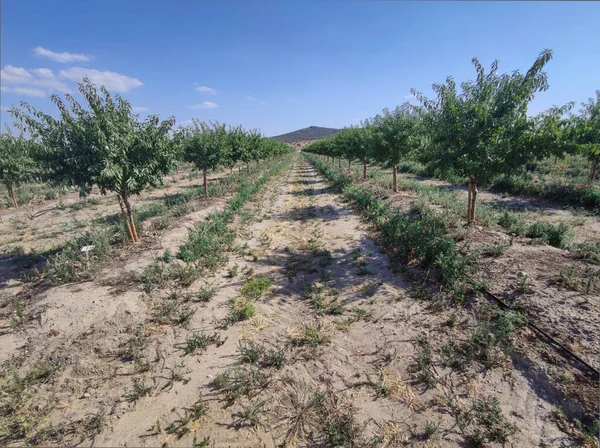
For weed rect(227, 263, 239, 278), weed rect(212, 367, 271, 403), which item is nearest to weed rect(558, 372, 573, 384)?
weed rect(212, 367, 271, 403)

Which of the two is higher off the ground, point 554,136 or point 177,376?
point 554,136

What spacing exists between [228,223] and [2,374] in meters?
7.77

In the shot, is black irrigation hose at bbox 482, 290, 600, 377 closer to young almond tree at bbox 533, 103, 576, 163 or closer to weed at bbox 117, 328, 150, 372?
young almond tree at bbox 533, 103, 576, 163

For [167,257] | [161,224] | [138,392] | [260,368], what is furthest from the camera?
[161,224]

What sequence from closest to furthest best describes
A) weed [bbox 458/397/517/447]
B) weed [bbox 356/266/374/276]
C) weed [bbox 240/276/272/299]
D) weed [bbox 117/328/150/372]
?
weed [bbox 458/397/517/447], weed [bbox 117/328/150/372], weed [bbox 240/276/272/299], weed [bbox 356/266/374/276]

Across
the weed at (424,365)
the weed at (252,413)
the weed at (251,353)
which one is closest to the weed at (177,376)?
the weed at (251,353)

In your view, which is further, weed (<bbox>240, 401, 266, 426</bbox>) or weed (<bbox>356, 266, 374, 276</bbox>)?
weed (<bbox>356, 266, 374, 276</bbox>)

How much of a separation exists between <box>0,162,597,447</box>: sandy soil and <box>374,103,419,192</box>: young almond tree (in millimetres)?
10173

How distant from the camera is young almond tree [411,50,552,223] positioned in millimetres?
6773

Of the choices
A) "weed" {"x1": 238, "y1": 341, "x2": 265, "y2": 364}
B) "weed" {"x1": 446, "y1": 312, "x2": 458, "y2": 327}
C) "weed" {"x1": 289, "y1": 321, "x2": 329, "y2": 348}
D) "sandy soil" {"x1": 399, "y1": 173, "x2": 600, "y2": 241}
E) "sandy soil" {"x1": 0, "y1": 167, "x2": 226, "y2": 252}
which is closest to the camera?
"weed" {"x1": 238, "y1": 341, "x2": 265, "y2": 364}

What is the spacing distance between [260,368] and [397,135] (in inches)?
543

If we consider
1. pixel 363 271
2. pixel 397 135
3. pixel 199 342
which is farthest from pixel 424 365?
pixel 397 135

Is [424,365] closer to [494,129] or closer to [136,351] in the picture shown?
[136,351]

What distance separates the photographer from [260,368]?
4.32 meters
